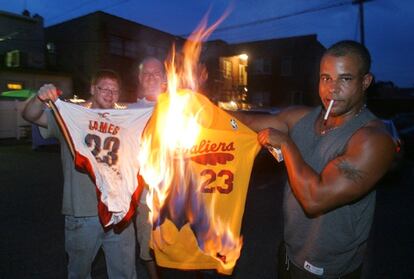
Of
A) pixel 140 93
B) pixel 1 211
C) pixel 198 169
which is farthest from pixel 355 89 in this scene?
pixel 1 211

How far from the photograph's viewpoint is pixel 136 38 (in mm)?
26359

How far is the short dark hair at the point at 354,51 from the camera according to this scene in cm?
222

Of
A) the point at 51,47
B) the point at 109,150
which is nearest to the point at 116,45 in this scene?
the point at 51,47

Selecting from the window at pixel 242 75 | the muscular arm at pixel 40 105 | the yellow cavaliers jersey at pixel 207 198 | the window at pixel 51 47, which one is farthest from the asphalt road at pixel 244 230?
the window at pixel 242 75

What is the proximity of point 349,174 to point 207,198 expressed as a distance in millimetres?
1329

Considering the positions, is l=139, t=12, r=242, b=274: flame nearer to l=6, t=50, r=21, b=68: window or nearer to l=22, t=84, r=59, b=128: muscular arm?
l=22, t=84, r=59, b=128: muscular arm

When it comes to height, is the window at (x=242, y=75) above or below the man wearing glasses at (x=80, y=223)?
above

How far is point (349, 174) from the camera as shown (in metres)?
2.05

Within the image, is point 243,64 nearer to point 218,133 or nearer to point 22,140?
point 22,140

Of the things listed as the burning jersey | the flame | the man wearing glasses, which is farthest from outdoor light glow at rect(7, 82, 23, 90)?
the flame

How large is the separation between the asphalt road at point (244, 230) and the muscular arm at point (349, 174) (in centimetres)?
227

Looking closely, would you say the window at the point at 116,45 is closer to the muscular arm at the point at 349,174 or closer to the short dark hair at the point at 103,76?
the short dark hair at the point at 103,76

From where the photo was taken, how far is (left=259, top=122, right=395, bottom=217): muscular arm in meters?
2.05

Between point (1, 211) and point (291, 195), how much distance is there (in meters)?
6.81
